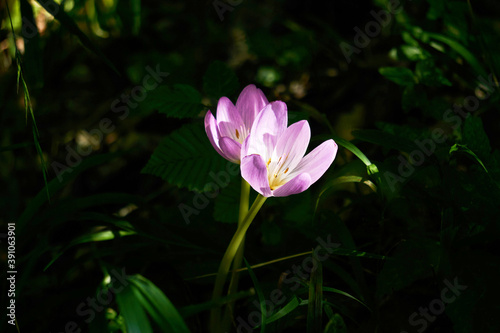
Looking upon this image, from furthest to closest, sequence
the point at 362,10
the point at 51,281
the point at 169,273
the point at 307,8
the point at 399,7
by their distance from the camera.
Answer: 1. the point at 307,8
2. the point at 362,10
3. the point at 399,7
4. the point at 51,281
5. the point at 169,273

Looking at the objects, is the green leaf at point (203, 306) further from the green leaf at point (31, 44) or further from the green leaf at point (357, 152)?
the green leaf at point (31, 44)

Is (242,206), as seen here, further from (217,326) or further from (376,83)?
(376,83)

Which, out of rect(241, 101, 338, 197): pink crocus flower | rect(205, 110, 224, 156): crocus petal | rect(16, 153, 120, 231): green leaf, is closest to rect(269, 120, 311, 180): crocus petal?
rect(241, 101, 338, 197): pink crocus flower

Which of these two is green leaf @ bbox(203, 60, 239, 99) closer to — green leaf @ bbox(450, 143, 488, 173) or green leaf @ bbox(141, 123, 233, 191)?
green leaf @ bbox(141, 123, 233, 191)

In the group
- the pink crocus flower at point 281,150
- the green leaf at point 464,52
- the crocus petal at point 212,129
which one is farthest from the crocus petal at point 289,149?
the green leaf at point 464,52

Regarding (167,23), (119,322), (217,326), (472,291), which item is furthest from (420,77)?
(167,23)

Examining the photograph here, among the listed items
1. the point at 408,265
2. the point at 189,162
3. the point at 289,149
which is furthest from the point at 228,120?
the point at 408,265
